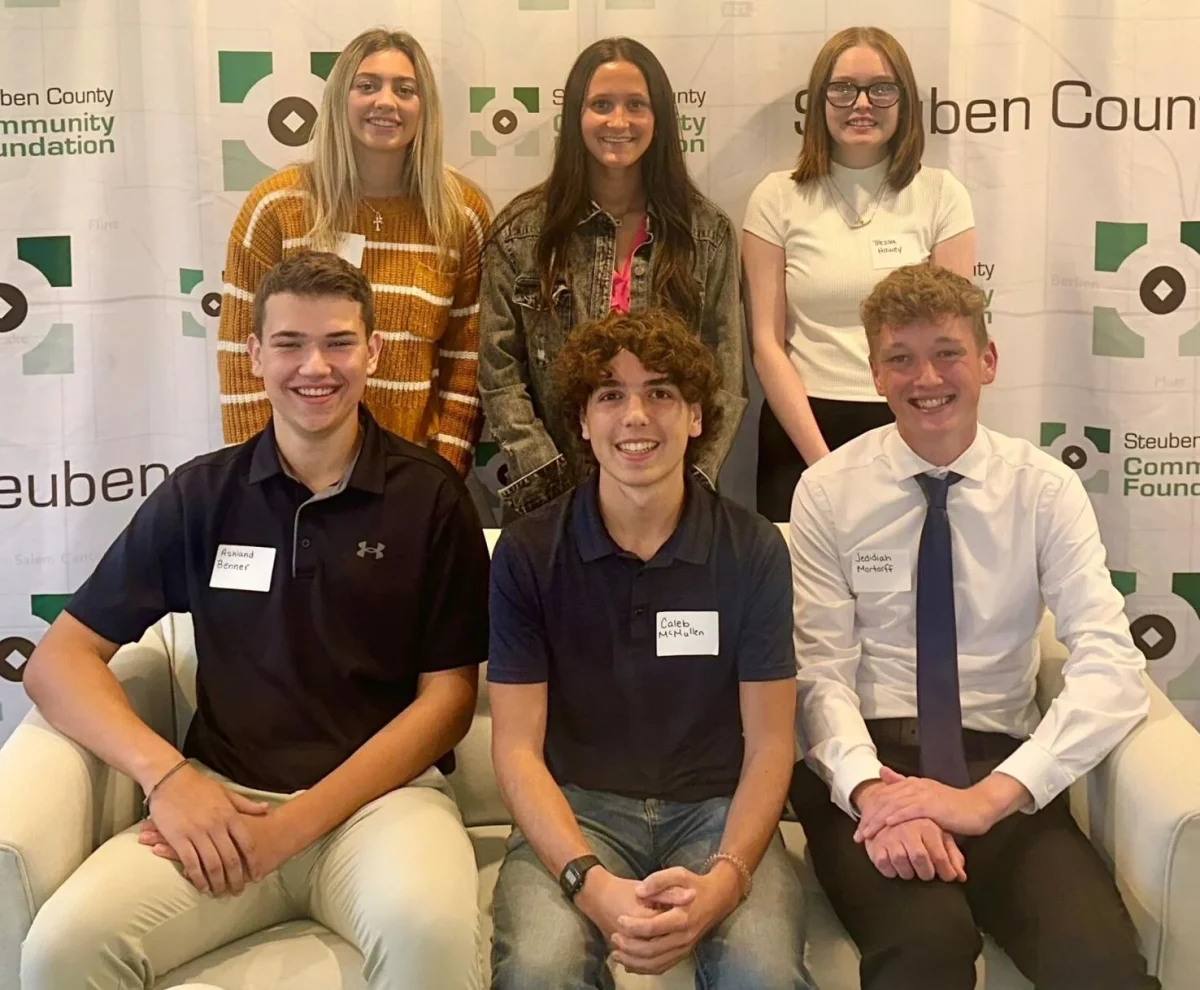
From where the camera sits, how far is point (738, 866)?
6.18ft

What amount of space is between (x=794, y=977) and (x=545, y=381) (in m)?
1.36

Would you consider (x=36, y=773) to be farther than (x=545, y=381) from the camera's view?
No

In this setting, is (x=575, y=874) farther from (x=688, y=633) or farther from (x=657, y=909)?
(x=688, y=633)

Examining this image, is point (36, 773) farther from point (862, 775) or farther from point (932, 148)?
point (932, 148)

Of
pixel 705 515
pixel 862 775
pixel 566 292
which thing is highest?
pixel 566 292

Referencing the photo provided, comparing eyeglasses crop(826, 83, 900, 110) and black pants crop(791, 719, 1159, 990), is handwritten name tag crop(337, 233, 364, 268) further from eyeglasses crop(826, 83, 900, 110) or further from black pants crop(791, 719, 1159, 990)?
black pants crop(791, 719, 1159, 990)

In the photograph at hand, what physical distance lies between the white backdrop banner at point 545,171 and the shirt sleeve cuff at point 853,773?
3.98ft

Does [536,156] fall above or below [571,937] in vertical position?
above

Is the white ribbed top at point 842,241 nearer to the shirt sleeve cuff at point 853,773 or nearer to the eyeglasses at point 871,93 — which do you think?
the eyeglasses at point 871,93

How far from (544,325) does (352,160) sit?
1.73 ft

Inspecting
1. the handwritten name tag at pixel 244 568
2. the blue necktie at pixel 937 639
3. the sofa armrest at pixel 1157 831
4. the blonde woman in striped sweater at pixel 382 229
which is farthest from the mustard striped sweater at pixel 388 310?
the sofa armrest at pixel 1157 831

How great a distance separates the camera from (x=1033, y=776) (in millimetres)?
1959

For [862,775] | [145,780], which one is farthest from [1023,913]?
[145,780]

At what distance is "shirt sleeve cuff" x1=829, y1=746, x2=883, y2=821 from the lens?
1.99 metres
